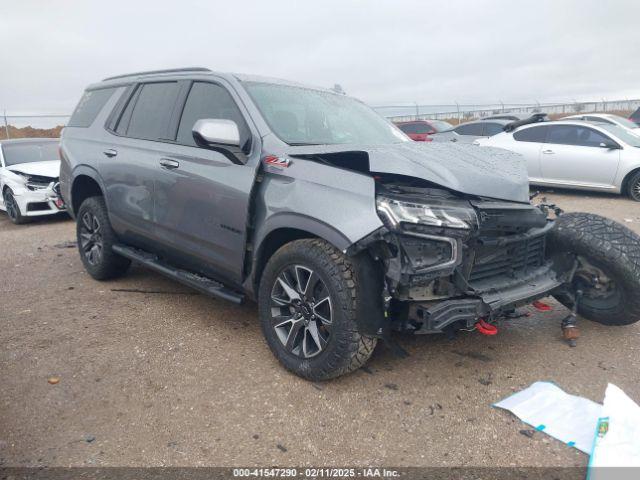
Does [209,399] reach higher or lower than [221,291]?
lower

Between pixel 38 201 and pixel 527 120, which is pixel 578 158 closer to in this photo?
pixel 527 120

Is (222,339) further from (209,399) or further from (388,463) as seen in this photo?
(388,463)

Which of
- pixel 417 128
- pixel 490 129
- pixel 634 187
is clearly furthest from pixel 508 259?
pixel 417 128

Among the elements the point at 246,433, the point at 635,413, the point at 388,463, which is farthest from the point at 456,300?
the point at 246,433

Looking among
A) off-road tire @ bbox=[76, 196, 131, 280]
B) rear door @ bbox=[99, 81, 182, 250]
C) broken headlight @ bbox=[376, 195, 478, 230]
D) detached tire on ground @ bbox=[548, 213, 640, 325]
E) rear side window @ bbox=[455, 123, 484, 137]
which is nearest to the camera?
broken headlight @ bbox=[376, 195, 478, 230]

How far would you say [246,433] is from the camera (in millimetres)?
2598

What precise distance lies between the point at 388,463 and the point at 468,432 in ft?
1.65

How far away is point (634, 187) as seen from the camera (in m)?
9.20

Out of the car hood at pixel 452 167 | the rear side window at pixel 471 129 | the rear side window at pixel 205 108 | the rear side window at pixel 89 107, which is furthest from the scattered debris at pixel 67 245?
the rear side window at pixel 471 129

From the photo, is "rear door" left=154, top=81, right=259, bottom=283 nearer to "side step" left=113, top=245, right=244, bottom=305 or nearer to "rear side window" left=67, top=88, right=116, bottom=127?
"side step" left=113, top=245, right=244, bottom=305

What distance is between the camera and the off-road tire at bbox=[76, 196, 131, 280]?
15.4 ft

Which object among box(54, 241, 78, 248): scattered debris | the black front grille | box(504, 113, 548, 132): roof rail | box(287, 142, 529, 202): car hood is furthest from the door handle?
box(504, 113, 548, 132): roof rail

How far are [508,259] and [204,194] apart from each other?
208 centimetres

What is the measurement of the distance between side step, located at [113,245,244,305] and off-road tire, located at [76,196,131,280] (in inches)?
5.1
